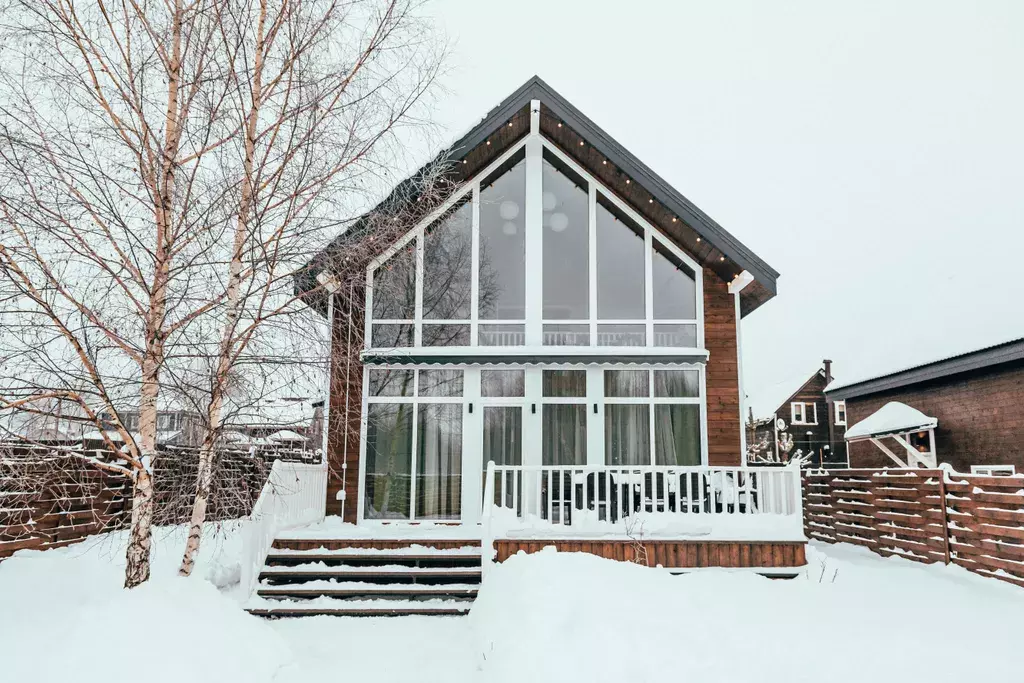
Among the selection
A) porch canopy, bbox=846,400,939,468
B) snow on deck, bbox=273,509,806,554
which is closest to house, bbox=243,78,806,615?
snow on deck, bbox=273,509,806,554

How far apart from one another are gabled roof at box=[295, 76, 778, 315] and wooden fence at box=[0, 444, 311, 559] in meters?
4.70

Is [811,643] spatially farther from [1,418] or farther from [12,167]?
[12,167]

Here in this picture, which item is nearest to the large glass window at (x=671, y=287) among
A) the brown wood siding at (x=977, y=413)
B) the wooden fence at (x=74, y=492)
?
the brown wood siding at (x=977, y=413)

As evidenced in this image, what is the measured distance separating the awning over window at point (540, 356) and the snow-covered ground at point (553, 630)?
318cm

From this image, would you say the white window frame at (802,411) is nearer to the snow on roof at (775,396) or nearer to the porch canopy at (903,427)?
the snow on roof at (775,396)

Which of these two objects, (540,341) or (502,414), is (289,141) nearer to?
(540,341)

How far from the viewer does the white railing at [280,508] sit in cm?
718

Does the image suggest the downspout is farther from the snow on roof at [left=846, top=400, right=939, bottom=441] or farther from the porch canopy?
the snow on roof at [left=846, top=400, right=939, bottom=441]

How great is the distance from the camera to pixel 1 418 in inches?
190

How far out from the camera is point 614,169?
33.0 feet

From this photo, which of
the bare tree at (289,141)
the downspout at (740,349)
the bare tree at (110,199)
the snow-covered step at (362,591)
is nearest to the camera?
the bare tree at (110,199)

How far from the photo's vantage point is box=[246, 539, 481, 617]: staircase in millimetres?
7121

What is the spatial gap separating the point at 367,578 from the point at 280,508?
142 cm

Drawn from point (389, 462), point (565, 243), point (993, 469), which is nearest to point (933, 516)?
point (993, 469)
